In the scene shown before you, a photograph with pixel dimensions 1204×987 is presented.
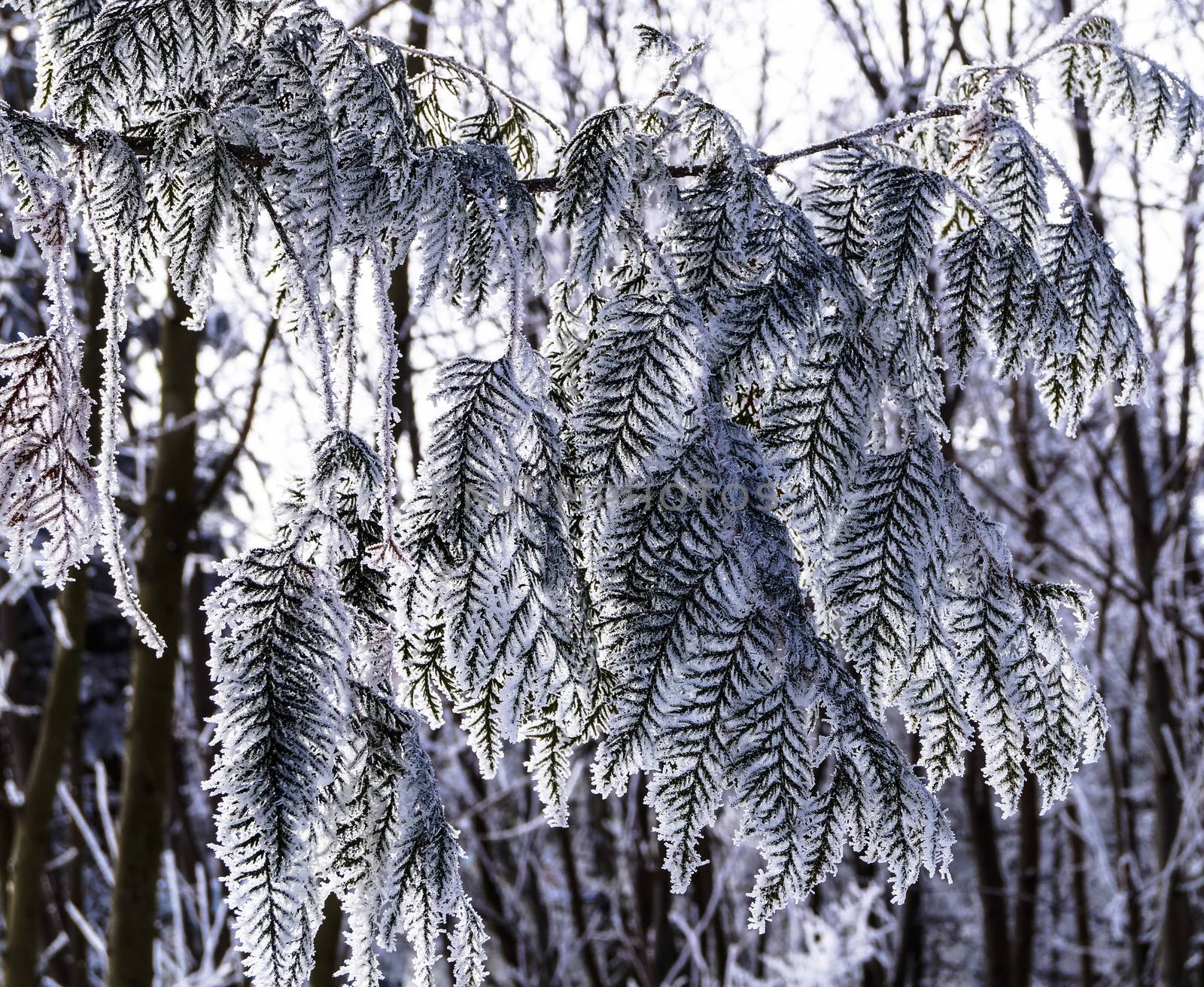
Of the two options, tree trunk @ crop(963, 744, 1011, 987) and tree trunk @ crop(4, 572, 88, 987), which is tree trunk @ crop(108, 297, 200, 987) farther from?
tree trunk @ crop(963, 744, 1011, 987)

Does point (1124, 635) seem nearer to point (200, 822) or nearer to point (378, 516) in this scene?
point (200, 822)

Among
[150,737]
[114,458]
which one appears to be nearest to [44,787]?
[150,737]

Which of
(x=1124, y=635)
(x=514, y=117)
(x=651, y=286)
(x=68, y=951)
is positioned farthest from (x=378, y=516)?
(x=1124, y=635)

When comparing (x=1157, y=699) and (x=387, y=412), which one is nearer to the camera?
(x=387, y=412)

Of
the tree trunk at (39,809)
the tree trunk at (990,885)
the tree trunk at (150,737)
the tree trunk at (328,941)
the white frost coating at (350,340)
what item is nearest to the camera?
the white frost coating at (350,340)

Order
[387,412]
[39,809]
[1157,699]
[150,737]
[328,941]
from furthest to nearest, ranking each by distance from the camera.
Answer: [1157,699] → [39,809] → [328,941] → [150,737] → [387,412]

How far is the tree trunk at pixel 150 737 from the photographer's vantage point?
90.2 inches

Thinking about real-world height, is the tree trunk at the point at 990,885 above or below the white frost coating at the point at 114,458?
below

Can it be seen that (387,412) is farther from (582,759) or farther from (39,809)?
(582,759)

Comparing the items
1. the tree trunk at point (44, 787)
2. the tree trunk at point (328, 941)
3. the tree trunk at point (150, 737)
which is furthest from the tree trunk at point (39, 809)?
the tree trunk at point (328, 941)

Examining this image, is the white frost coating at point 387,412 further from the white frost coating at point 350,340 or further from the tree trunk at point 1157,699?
the tree trunk at point 1157,699

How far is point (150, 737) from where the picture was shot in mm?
2344

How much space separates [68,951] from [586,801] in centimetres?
382

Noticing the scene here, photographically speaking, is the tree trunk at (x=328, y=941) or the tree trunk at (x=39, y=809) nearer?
the tree trunk at (x=328, y=941)
